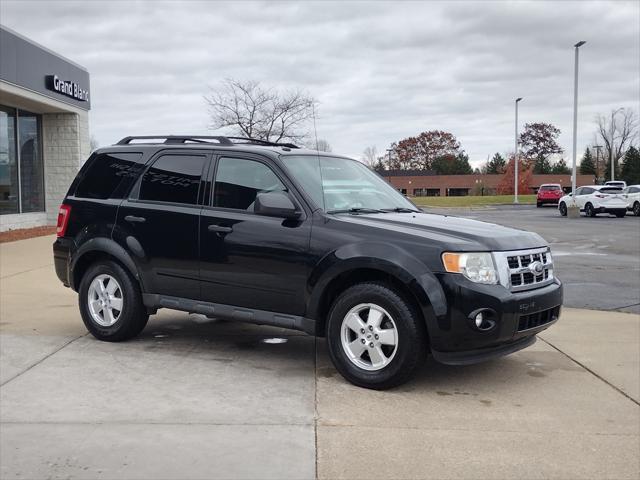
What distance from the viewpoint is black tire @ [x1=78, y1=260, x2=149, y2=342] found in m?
6.31

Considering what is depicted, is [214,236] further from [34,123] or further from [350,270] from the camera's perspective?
[34,123]

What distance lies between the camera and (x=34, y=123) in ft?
70.7

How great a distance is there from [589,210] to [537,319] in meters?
29.8

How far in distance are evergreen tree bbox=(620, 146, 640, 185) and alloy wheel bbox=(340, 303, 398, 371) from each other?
8642 cm

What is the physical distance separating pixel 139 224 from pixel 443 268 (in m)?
2.92

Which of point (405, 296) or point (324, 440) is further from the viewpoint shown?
point (405, 296)

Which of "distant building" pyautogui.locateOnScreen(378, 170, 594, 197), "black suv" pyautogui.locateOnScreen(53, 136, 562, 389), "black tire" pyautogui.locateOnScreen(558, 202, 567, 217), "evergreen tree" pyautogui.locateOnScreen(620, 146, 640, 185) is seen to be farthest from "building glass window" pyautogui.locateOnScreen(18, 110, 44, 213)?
"evergreen tree" pyautogui.locateOnScreen(620, 146, 640, 185)

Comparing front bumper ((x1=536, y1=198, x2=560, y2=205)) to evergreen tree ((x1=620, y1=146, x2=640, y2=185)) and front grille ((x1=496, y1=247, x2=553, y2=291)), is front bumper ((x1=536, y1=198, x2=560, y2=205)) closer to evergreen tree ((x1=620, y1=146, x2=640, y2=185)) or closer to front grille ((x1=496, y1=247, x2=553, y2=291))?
evergreen tree ((x1=620, y1=146, x2=640, y2=185))

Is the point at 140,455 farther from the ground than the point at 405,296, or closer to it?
closer to it

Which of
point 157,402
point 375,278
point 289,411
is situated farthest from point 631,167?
point 157,402

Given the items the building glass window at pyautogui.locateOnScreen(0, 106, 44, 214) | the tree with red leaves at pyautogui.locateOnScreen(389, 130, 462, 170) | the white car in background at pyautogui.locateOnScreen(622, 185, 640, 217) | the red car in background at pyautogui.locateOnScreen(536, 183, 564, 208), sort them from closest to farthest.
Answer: the building glass window at pyautogui.locateOnScreen(0, 106, 44, 214) → the white car in background at pyautogui.locateOnScreen(622, 185, 640, 217) → the red car in background at pyautogui.locateOnScreen(536, 183, 564, 208) → the tree with red leaves at pyautogui.locateOnScreen(389, 130, 462, 170)

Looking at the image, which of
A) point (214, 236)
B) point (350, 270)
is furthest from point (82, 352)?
point (350, 270)

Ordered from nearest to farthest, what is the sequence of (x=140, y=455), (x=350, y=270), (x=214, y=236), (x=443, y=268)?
(x=140, y=455), (x=443, y=268), (x=350, y=270), (x=214, y=236)

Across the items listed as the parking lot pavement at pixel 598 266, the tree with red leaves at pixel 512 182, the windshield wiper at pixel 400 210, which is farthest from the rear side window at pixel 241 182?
the tree with red leaves at pixel 512 182
